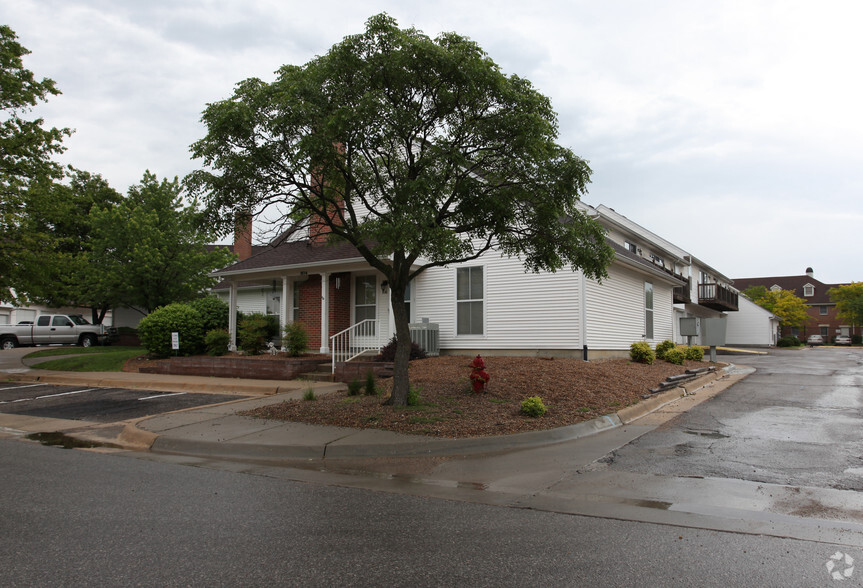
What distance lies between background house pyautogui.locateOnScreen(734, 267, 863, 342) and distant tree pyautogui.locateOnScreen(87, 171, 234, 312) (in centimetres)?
7393

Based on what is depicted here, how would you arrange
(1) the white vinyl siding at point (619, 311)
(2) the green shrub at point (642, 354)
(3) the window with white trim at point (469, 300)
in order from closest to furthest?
(1) the white vinyl siding at point (619, 311), (2) the green shrub at point (642, 354), (3) the window with white trim at point (469, 300)

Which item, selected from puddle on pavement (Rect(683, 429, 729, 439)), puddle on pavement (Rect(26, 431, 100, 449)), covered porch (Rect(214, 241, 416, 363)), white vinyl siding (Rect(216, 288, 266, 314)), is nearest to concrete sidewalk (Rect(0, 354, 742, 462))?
puddle on pavement (Rect(26, 431, 100, 449))

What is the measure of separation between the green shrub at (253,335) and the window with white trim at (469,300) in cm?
616

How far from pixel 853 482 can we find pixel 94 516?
7241 millimetres

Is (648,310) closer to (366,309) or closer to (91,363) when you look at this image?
(366,309)

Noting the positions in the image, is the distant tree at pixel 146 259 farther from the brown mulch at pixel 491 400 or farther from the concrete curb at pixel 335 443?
the concrete curb at pixel 335 443

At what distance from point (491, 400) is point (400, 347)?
2001 mm

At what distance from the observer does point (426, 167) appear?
830 cm

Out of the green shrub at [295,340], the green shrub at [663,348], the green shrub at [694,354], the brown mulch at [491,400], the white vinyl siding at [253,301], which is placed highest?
the white vinyl siding at [253,301]

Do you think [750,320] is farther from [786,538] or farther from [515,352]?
[786,538]

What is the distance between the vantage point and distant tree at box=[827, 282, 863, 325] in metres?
64.2

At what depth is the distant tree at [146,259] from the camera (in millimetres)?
25312

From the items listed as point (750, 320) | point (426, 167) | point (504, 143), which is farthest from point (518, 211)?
point (750, 320)

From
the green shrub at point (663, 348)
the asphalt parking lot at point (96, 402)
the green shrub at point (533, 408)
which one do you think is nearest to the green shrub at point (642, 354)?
the green shrub at point (663, 348)
